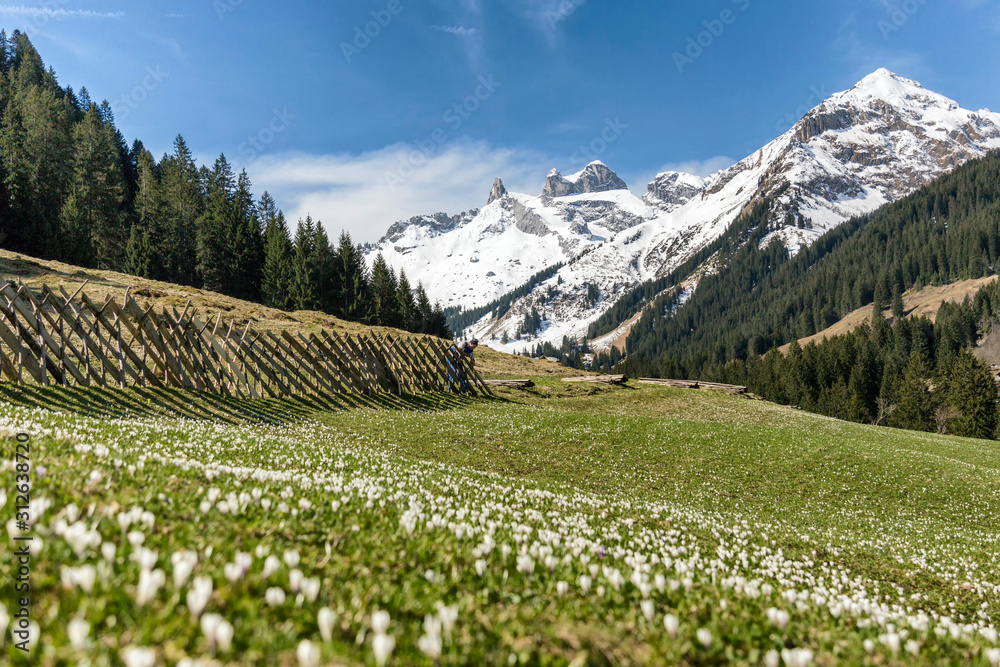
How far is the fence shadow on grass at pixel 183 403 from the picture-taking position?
1575 cm

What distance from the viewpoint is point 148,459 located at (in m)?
6.47

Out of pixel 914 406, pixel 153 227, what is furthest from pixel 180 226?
pixel 914 406

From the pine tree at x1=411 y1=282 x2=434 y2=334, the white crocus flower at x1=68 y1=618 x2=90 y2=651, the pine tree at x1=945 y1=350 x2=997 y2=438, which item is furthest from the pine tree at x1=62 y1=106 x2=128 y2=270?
the pine tree at x1=945 y1=350 x2=997 y2=438

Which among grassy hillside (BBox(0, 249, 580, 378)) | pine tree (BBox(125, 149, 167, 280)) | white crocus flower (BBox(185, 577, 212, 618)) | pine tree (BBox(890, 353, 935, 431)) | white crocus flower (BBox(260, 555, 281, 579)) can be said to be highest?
pine tree (BBox(125, 149, 167, 280))

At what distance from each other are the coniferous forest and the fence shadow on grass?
211 feet

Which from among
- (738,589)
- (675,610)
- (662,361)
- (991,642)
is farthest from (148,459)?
(662,361)

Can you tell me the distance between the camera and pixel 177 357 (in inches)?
885

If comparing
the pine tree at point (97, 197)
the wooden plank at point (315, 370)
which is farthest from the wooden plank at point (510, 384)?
the pine tree at point (97, 197)

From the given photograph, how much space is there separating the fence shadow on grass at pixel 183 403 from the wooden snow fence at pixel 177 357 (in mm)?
945

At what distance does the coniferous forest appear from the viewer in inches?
2889

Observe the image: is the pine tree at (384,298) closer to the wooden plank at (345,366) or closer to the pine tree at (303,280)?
the pine tree at (303,280)

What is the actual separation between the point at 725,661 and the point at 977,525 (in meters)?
18.6

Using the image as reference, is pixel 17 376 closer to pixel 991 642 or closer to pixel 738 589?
pixel 738 589

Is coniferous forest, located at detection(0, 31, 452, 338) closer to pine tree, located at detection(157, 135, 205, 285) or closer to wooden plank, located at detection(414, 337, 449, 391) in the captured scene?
pine tree, located at detection(157, 135, 205, 285)
